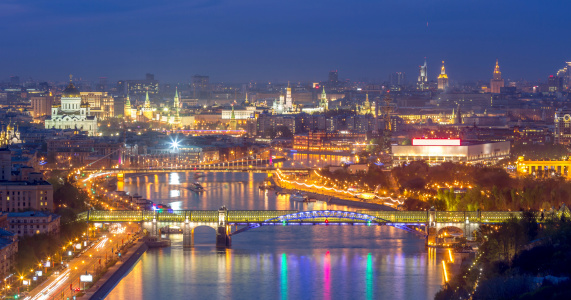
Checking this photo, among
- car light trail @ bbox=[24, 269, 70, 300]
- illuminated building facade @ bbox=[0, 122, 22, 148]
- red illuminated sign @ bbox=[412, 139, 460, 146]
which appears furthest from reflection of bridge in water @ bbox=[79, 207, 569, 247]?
illuminated building facade @ bbox=[0, 122, 22, 148]

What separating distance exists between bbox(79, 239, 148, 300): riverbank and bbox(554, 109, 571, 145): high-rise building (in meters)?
20.4

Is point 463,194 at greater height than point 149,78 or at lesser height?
lesser

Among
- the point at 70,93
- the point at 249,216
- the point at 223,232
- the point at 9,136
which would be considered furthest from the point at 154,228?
the point at 70,93

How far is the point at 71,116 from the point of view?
39469 mm

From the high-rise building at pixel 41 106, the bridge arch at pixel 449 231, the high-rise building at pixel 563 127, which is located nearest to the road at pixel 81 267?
the bridge arch at pixel 449 231

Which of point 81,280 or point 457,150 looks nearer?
point 81,280

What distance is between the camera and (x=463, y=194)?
707 inches

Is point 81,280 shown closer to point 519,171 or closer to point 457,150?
point 519,171

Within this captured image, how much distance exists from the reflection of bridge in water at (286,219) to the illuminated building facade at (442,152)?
11794 mm

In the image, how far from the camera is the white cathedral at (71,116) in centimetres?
3916

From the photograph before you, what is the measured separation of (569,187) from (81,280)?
8.78 m

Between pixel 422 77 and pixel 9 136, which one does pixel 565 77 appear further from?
pixel 9 136

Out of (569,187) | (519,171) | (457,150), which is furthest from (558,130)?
(569,187)

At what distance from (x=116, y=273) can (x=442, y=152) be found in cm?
1613
